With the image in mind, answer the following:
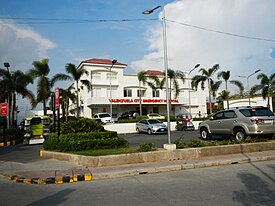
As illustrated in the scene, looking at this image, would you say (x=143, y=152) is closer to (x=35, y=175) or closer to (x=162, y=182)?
(x=162, y=182)

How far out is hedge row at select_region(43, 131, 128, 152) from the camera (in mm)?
10906

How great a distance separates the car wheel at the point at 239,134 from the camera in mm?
12464

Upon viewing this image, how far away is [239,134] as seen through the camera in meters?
12.7

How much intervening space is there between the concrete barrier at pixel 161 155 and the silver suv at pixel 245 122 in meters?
0.84

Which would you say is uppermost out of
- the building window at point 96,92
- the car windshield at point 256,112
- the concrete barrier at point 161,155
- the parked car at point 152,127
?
the building window at point 96,92

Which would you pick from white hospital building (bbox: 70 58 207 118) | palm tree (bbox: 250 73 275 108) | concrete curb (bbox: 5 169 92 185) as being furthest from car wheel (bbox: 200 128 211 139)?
palm tree (bbox: 250 73 275 108)

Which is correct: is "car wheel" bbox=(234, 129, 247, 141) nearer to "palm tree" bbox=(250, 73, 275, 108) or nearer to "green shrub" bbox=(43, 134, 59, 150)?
"green shrub" bbox=(43, 134, 59, 150)

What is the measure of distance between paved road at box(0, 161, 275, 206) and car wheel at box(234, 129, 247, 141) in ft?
14.3

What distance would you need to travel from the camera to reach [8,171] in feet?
28.6

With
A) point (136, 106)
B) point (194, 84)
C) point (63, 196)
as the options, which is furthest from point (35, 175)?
point (136, 106)

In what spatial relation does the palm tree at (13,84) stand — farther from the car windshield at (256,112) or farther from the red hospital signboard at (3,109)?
the car windshield at (256,112)

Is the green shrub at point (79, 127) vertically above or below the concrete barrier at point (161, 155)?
above

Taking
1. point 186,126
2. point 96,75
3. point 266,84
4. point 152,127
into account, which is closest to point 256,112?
point 152,127

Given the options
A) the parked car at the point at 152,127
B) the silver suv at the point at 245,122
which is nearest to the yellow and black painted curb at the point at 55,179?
the silver suv at the point at 245,122
